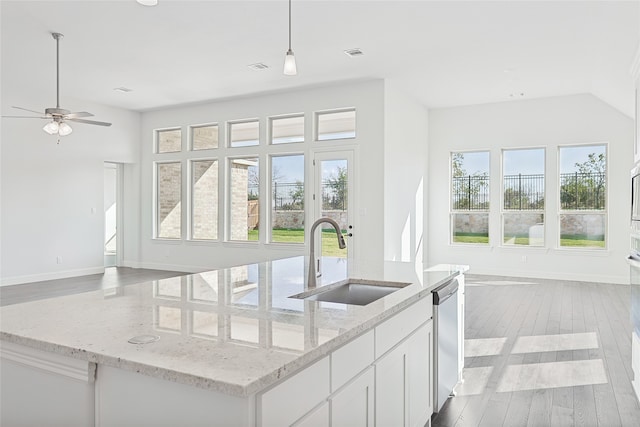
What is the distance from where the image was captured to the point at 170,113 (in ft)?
29.5

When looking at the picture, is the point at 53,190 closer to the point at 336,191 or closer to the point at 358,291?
the point at 336,191

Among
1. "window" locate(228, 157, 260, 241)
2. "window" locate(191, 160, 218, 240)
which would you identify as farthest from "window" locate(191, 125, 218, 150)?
"window" locate(228, 157, 260, 241)

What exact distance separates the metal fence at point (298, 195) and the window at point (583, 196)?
13.3 feet

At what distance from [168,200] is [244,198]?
6.04ft

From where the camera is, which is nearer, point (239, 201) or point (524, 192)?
point (524, 192)

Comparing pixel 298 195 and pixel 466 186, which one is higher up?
pixel 466 186

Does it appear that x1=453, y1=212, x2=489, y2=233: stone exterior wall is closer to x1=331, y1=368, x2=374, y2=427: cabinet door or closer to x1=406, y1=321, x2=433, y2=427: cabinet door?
x1=406, y1=321, x2=433, y2=427: cabinet door

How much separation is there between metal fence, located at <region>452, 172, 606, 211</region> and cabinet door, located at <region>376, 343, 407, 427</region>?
23.9ft

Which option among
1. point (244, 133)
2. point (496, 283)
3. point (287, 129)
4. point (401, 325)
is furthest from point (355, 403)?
point (244, 133)

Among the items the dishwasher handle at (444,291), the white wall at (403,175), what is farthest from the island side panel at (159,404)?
the white wall at (403,175)

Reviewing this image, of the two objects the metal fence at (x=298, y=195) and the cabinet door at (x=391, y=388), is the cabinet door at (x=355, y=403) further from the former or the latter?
the metal fence at (x=298, y=195)

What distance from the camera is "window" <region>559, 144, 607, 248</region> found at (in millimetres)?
7762

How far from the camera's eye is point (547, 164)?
814 centimetres

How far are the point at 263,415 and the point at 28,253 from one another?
801 centimetres
